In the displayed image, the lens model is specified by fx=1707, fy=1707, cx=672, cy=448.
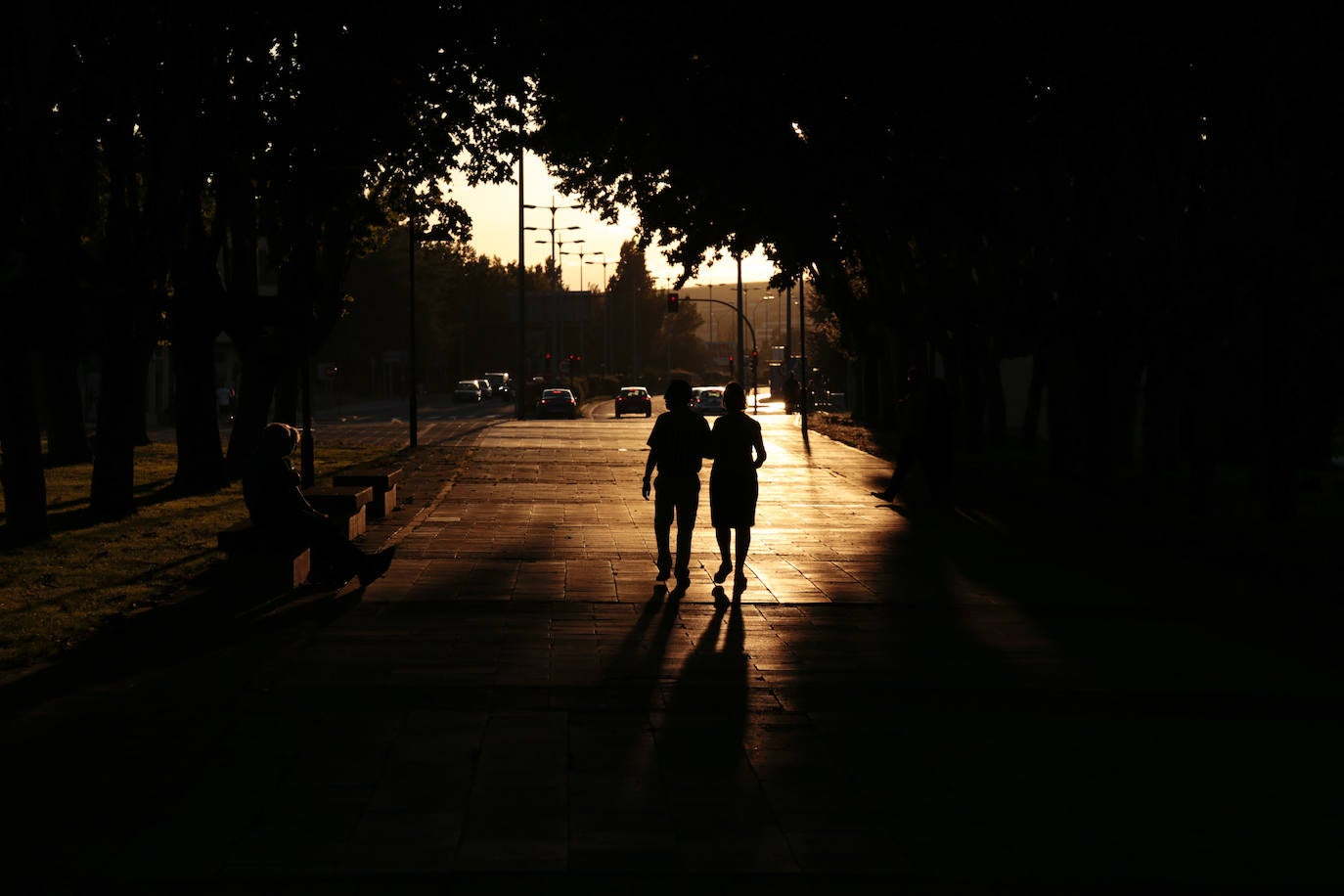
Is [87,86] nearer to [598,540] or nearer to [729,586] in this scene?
[598,540]

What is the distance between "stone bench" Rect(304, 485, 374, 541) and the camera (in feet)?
54.0

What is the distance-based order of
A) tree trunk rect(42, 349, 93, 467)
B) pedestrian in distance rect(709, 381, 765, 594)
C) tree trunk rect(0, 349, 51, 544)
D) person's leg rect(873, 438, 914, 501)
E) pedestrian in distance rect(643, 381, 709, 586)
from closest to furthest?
pedestrian in distance rect(709, 381, 765, 594)
pedestrian in distance rect(643, 381, 709, 586)
tree trunk rect(0, 349, 51, 544)
person's leg rect(873, 438, 914, 501)
tree trunk rect(42, 349, 93, 467)

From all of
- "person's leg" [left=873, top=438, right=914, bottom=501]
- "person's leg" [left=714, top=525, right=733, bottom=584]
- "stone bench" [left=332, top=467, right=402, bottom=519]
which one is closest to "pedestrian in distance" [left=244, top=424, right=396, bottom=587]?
"person's leg" [left=714, top=525, right=733, bottom=584]

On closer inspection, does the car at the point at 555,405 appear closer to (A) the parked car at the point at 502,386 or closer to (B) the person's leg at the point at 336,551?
(A) the parked car at the point at 502,386

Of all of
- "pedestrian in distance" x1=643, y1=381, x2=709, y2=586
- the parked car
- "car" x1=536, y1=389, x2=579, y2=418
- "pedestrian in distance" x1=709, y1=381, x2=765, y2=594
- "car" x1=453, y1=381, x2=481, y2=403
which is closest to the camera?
"pedestrian in distance" x1=709, y1=381, x2=765, y2=594

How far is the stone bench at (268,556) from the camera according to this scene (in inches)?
498

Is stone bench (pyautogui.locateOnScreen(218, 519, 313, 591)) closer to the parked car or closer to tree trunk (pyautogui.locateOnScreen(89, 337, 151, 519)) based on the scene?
tree trunk (pyautogui.locateOnScreen(89, 337, 151, 519))

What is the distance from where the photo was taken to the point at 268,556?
12.8 meters

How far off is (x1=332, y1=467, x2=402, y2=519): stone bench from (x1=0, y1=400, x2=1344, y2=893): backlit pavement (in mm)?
7354

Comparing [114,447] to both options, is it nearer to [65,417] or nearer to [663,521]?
[663,521]

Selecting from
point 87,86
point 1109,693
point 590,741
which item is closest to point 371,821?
point 590,741

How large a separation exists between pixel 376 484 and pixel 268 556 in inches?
324

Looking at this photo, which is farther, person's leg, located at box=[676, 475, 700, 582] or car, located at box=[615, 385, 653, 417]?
car, located at box=[615, 385, 653, 417]

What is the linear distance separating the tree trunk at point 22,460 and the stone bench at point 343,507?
2.58 meters
